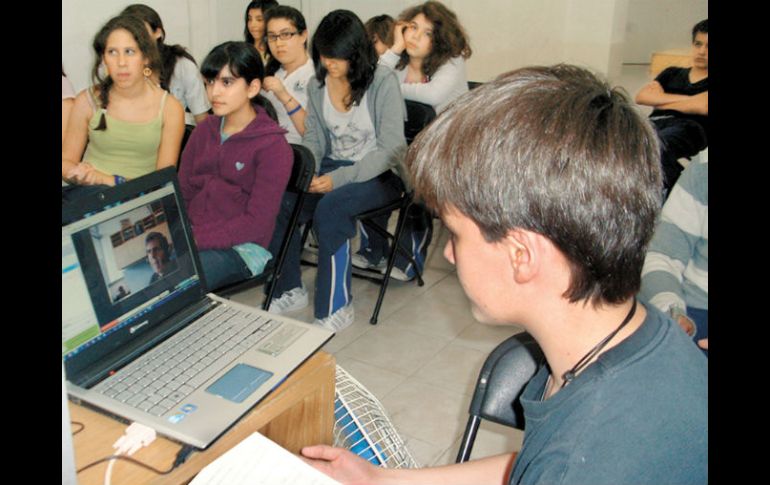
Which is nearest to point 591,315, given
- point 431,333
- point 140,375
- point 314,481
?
point 314,481

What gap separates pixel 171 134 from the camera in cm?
284

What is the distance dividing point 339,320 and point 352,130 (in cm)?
83

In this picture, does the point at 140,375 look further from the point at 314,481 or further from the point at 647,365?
the point at 647,365

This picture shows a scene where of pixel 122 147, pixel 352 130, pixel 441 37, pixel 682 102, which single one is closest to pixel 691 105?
pixel 682 102

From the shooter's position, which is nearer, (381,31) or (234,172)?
(234,172)

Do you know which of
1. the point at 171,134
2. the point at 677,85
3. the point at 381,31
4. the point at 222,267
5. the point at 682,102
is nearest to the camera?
the point at 222,267

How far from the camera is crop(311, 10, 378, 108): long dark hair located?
288cm

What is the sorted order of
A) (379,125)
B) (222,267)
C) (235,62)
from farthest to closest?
(379,125)
(235,62)
(222,267)

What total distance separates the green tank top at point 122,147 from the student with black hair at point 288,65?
69cm

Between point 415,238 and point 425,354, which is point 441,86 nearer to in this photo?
point 415,238

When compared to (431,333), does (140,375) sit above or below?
above
